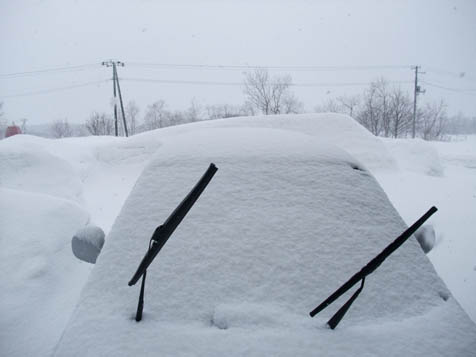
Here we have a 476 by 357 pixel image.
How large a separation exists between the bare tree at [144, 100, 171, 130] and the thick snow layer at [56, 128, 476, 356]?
4850 cm

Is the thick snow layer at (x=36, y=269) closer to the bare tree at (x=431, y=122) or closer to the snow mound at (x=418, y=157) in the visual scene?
the snow mound at (x=418, y=157)

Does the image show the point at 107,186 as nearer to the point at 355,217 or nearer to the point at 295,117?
the point at 295,117

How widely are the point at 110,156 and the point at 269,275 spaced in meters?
8.03

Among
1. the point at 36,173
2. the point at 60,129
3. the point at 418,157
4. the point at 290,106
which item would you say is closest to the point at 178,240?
the point at 36,173

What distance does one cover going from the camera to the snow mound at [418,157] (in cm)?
1000

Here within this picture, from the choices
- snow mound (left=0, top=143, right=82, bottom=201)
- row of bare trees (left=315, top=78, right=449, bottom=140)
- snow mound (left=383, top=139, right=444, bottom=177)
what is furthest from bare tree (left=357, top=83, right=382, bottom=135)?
snow mound (left=0, top=143, right=82, bottom=201)

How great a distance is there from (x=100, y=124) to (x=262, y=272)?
4608cm

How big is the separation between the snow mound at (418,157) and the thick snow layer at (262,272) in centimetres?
877

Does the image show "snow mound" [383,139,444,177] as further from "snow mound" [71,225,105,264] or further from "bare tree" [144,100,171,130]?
"bare tree" [144,100,171,130]

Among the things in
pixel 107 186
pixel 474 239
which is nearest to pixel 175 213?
pixel 474 239

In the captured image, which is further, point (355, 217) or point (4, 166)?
point (4, 166)

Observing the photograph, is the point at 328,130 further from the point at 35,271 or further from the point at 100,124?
the point at 100,124

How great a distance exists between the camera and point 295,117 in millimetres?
8367

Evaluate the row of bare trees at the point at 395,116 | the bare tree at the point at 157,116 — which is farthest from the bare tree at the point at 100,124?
the row of bare trees at the point at 395,116
